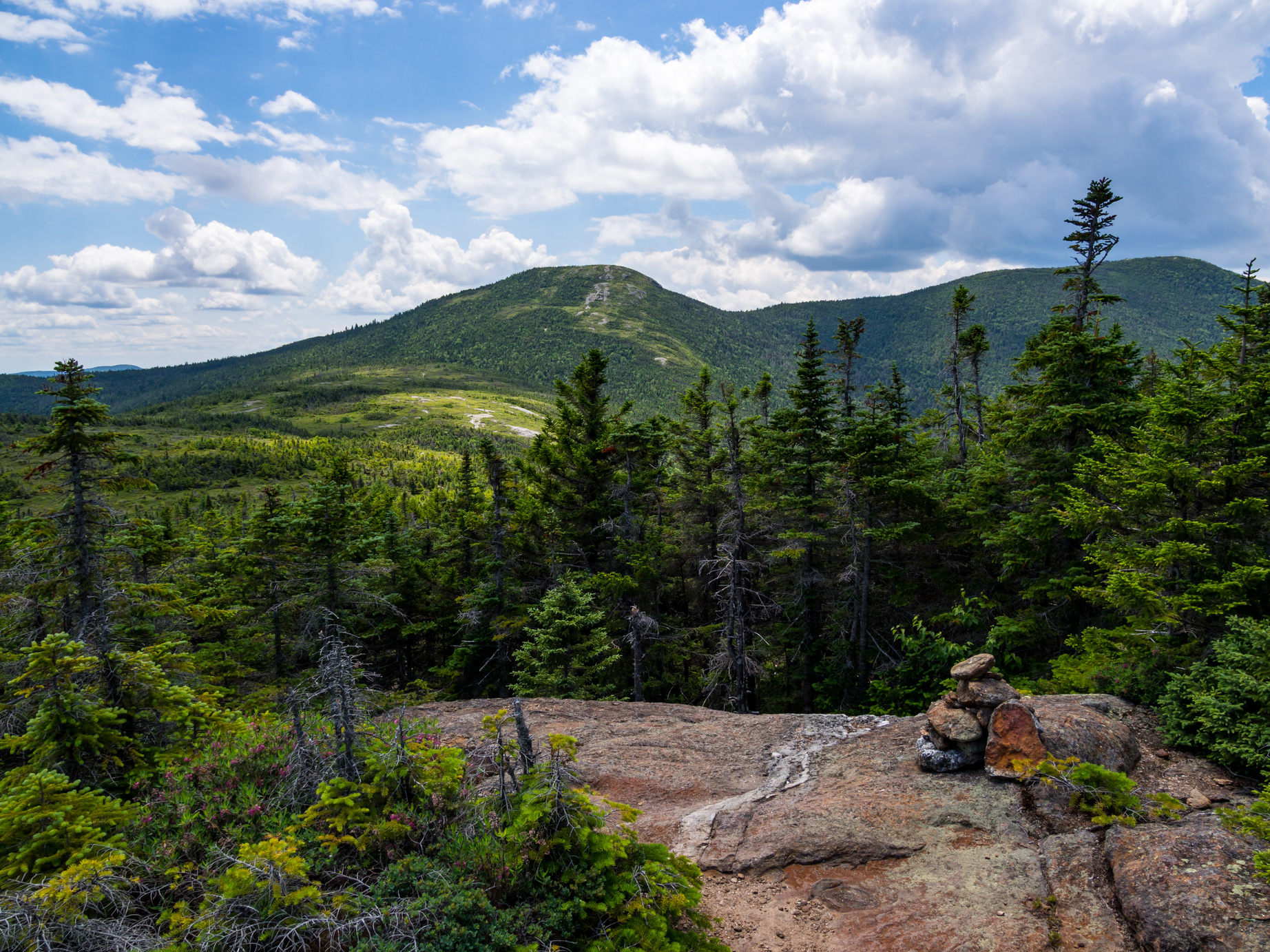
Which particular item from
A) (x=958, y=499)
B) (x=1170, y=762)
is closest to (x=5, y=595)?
(x=1170, y=762)

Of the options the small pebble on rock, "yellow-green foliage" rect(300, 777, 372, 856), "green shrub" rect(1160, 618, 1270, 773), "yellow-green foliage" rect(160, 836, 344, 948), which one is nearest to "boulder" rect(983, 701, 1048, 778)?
the small pebble on rock

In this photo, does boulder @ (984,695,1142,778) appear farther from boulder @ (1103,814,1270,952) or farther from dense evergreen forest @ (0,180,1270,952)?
boulder @ (1103,814,1270,952)

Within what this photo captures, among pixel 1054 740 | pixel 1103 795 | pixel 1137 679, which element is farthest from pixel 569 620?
pixel 1137 679

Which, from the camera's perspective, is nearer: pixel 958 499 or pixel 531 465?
pixel 958 499

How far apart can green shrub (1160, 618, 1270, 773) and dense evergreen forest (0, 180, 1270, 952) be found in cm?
7

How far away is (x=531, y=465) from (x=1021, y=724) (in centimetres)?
1836

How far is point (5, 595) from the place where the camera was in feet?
35.4

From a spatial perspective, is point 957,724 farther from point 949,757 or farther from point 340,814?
point 340,814

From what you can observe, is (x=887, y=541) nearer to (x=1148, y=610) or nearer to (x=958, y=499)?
(x=958, y=499)

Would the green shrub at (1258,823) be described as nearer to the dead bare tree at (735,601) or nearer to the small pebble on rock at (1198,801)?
the small pebble on rock at (1198,801)

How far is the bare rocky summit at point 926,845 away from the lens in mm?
6426

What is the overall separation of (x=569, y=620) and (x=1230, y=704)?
49.2 feet

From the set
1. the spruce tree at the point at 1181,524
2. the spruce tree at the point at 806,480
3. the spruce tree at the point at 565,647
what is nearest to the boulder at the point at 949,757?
the spruce tree at the point at 1181,524

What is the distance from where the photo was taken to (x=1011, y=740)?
9.51 meters
